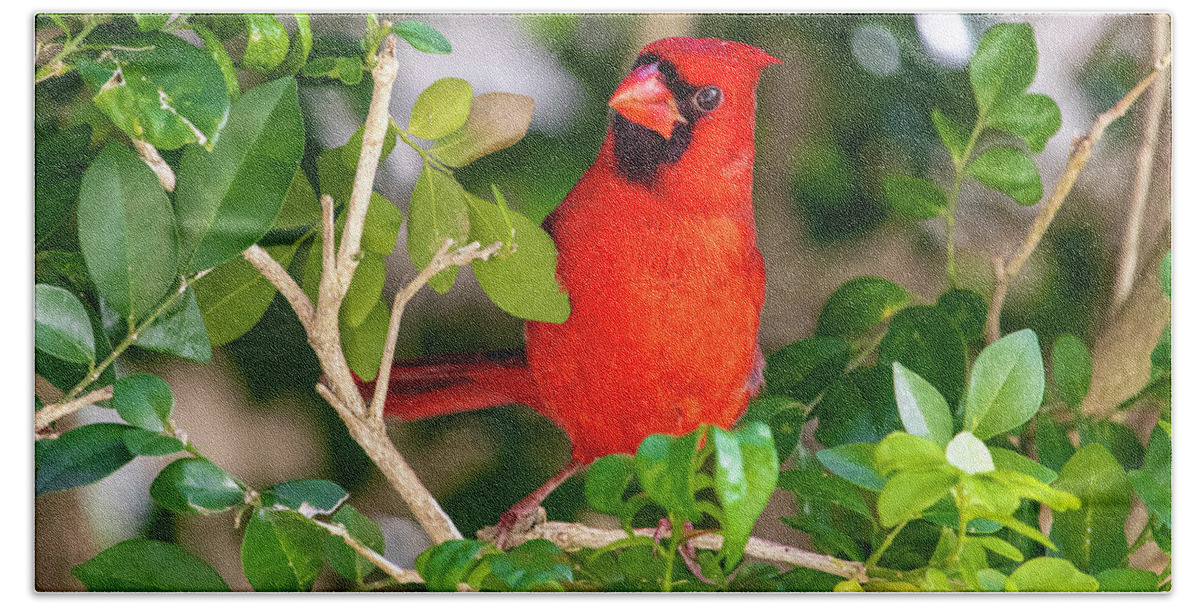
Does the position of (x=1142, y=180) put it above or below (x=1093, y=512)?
above

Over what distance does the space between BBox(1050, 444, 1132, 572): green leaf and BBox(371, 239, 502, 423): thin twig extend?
3.28ft

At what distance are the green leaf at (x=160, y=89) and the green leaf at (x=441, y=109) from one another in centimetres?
29

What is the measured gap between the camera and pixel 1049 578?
145cm

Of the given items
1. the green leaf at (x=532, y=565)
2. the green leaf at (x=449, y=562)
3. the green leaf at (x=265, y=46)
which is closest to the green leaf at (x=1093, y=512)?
the green leaf at (x=532, y=565)

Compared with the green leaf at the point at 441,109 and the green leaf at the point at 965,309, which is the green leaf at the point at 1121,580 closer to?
the green leaf at the point at 965,309

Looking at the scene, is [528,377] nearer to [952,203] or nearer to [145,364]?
[145,364]

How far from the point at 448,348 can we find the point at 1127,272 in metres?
1.11

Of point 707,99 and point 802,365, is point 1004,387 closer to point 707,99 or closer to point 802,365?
point 802,365

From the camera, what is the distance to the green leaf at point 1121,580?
4.78 feet

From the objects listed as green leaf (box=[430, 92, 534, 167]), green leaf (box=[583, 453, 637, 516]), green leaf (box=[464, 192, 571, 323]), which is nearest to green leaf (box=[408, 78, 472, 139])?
green leaf (box=[430, 92, 534, 167])

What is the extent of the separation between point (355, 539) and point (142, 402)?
1.31 ft

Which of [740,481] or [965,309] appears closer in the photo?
[740,481]

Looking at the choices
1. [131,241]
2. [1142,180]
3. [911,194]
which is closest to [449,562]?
[131,241]

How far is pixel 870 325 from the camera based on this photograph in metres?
1.44
